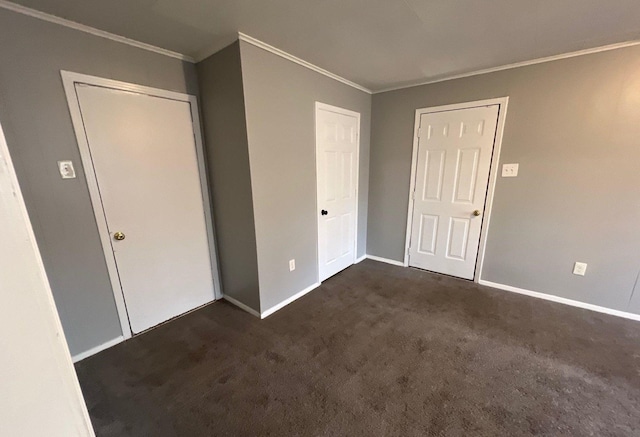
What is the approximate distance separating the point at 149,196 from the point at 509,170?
338 cm

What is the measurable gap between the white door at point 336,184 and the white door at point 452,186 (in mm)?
810

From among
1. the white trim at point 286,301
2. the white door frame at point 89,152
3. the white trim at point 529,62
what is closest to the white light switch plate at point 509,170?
the white trim at point 529,62

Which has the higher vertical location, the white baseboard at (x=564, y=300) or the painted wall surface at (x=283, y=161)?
the painted wall surface at (x=283, y=161)

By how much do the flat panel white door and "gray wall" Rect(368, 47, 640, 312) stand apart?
268 centimetres

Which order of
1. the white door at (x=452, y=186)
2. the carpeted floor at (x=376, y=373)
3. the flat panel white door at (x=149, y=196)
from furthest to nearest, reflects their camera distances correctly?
1. the white door at (x=452, y=186)
2. the flat panel white door at (x=149, y=196)
3. the carpeted floor at (x=376, y=373)

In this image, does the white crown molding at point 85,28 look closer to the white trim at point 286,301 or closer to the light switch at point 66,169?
the light switch at point 66,169

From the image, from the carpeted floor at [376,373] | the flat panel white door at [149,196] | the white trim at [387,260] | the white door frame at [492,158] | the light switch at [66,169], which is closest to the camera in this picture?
the carpeted floor at [376,373]

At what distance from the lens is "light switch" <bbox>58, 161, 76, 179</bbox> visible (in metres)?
1.68

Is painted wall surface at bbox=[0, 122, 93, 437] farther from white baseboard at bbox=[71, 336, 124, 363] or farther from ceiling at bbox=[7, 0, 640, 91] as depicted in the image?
white baseboard at bbox=[71, 336, 124, 363]

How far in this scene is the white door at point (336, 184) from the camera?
272 centimetres

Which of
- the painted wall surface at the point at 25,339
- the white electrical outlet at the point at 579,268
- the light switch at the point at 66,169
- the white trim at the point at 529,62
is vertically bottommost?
the white electrical outlet at the point at 579,268

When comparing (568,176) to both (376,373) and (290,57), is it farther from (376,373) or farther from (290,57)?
(290,57)

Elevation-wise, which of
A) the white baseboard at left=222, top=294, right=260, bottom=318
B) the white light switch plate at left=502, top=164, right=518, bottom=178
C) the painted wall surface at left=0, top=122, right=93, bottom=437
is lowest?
the white baseboard at left=222, top=294, right=260, bottom=318

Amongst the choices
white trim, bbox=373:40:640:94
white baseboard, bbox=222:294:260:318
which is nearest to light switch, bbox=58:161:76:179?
white baseboard, bbox=222:294:260:318
